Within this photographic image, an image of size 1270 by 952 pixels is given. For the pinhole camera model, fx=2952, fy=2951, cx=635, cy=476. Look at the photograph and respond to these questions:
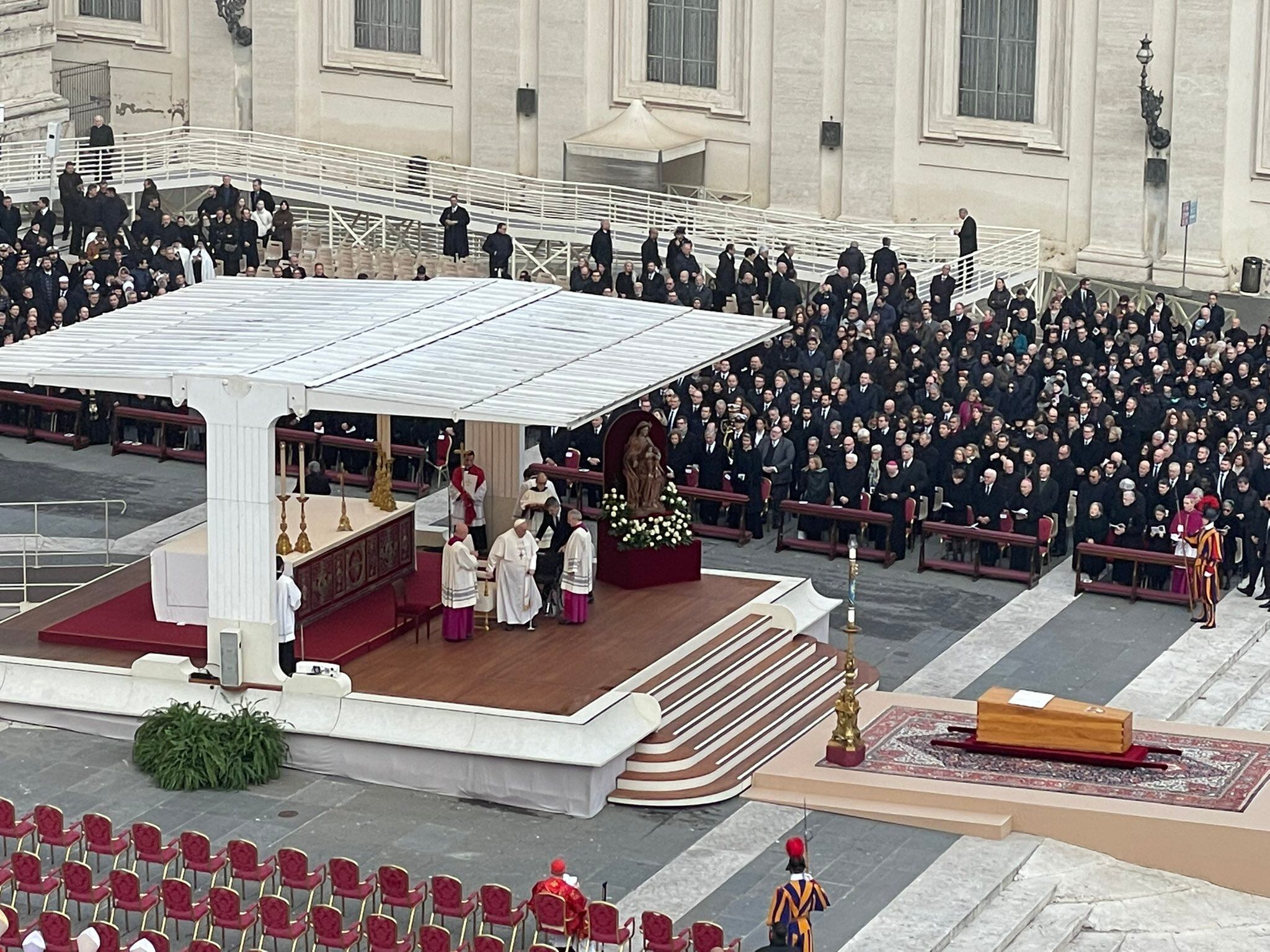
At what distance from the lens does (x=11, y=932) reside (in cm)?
2314

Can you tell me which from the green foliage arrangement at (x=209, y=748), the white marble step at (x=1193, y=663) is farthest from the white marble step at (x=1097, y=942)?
the green foliage arrangement at (x=209, y=748)

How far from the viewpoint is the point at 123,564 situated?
32969 millimetres

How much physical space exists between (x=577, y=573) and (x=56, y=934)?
8725 mm

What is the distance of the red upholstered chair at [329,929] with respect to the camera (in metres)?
23.3

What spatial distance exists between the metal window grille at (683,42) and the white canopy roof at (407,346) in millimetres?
19138

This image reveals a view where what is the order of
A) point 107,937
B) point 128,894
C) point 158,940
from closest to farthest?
point 107,937
point 158,940
point 128,894

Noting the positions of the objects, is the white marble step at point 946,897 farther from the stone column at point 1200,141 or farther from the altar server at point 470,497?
the stone column at point 1200,141

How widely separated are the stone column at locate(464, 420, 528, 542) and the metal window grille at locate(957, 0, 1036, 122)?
18.8 meters

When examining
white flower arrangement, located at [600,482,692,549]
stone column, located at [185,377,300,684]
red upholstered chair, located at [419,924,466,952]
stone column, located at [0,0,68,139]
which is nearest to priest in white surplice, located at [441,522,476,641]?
stone column, located at [185,377,300,684]

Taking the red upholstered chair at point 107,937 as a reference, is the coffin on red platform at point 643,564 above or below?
above

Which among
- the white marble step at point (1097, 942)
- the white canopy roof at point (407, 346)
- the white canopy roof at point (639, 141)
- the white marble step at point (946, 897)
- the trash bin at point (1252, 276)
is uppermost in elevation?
the white canopy roof at point (639, 141)

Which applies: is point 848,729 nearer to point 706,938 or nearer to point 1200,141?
point 706,938

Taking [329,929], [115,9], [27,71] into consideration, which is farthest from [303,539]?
[115,9]

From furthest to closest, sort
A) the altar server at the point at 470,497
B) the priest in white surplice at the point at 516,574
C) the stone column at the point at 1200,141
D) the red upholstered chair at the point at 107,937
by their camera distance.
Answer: the stone column at the point at 1200,141, the altar server at the point at 470,497, the priest in white surplice at the point at 516,574, the red upholstered chair at the point at 107,937
